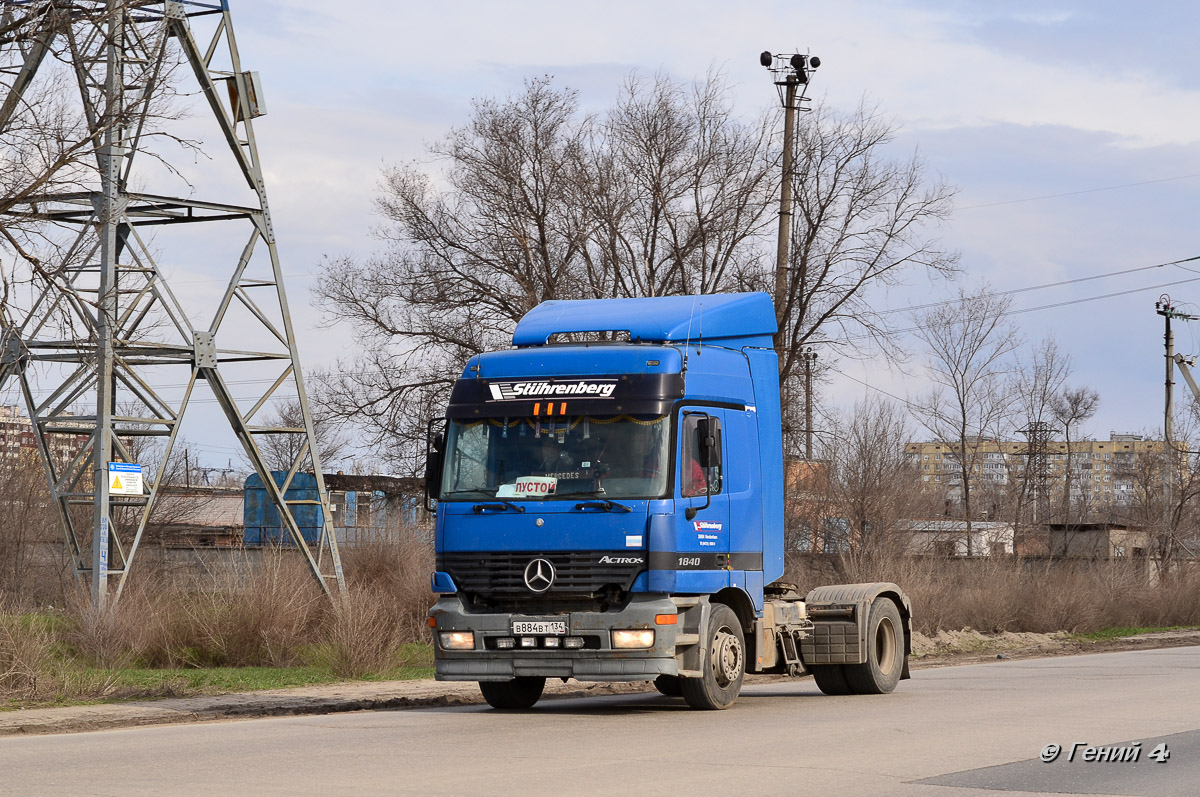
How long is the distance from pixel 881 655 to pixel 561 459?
5.76 metres

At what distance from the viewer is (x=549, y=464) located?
46.4ft

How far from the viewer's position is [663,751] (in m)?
11.2

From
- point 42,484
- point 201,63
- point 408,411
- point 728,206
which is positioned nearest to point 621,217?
point 728,206

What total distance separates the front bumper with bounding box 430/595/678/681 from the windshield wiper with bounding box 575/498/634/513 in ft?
2.91

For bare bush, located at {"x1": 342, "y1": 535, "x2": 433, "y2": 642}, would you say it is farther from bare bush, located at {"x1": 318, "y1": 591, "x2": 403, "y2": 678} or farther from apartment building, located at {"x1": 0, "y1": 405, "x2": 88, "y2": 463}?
apartment building, located at {"x1": 0, "y1": 405, "x2": 88, "y2": 463}

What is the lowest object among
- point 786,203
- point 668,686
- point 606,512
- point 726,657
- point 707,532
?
point 668,686

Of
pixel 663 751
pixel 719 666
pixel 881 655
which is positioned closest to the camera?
pixel 663 751

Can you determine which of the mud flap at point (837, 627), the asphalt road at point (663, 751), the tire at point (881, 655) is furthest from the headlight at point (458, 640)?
the tire at point (881, 655)

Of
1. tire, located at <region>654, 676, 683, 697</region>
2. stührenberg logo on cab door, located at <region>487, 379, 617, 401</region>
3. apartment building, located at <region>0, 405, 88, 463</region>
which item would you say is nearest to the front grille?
stührenberg logo on cab door, located at <region>487, 379, 617, 401</region>

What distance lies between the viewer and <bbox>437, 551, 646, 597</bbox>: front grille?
543 inches

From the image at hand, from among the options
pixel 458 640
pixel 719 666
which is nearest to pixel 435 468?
pixel 458 640

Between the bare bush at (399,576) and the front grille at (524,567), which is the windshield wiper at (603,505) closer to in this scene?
A: the front grille at (524,567)

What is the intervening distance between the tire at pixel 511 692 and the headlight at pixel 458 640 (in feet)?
3.57

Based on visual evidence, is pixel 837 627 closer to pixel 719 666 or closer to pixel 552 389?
pixel 719 666
